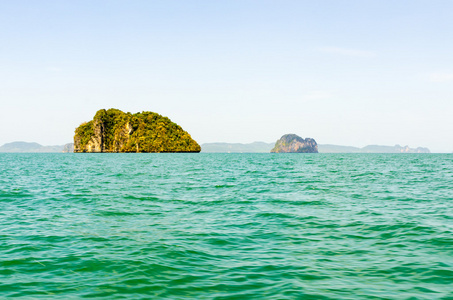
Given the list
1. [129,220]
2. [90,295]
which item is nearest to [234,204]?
[129,220]

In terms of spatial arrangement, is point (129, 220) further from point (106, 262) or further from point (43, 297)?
point (43, 297)

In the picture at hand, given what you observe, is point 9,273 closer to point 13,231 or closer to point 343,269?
point 13,231

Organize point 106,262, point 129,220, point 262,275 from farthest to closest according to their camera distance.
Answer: point 129,220 < point 106,262 < point 262,275

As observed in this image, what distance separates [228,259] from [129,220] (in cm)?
799

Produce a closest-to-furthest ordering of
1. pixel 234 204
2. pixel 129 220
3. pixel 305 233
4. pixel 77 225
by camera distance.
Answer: pixel 305 233, pixel 77 225, pixel 129 220, pixel 234 204

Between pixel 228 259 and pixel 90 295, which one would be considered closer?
pixel 90 295

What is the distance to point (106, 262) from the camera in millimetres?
11102

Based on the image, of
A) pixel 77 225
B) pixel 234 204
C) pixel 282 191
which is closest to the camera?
pixel 77 225

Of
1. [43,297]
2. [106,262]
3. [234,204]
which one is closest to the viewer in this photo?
[43,297]

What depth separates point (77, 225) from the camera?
1652cm

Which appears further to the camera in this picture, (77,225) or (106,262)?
(77,225)

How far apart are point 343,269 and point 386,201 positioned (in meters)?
15.4

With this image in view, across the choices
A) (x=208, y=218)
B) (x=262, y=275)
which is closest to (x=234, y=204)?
(x=208, y=218)

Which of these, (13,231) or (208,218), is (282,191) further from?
(13,231)
